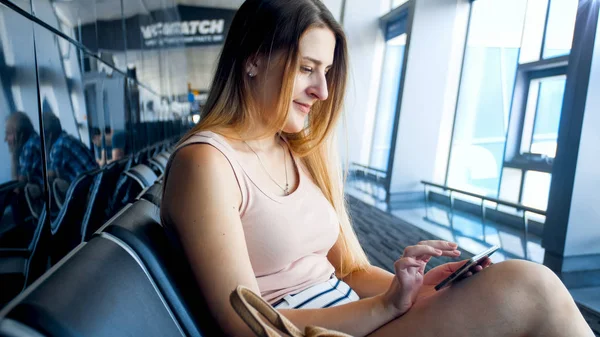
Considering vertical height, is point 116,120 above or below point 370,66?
below

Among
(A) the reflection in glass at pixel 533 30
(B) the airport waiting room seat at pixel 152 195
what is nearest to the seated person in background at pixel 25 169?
(B) the airport waiting room seat at pixel 152 195

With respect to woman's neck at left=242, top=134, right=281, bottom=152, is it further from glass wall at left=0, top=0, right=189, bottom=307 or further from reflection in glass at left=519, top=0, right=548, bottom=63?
reflection in glass at left=519, top=0, right=548, bottom=63

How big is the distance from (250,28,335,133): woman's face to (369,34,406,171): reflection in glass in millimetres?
6434

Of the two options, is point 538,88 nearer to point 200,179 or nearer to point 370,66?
point 370,66

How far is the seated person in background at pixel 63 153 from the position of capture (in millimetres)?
1240

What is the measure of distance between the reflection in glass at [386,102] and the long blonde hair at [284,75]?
6281 mm

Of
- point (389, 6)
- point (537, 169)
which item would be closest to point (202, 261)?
point (537, 169)

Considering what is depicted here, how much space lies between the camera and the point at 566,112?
2.82m

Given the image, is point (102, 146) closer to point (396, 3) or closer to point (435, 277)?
point (435, 277)

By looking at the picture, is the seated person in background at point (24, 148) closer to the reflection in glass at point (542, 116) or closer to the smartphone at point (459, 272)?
the smartphone at point (459, 272)

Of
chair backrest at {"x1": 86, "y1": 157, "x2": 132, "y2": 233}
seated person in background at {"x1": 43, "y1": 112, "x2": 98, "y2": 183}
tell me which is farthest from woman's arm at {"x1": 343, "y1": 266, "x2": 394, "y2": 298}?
chair backrest at {"x1": 86, "y1": 157, "x2": 132, "y2": 233}

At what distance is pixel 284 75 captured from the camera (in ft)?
3.20

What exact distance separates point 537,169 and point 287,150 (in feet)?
15.5

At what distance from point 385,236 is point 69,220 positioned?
3.04 m
